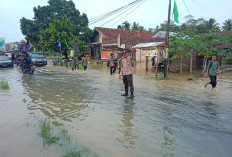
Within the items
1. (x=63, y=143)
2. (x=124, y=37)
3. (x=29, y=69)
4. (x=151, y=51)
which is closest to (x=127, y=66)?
(x=63, y=143)

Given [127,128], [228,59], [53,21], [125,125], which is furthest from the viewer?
[53,21]

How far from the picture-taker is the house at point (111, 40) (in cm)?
2716

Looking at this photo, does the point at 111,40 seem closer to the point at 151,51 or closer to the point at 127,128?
the point at 151,51

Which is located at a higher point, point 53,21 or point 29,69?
point 53,21

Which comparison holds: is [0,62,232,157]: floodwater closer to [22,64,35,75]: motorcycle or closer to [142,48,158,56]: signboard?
[22,64,35,75]: motorcycle

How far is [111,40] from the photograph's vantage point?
3009 cm

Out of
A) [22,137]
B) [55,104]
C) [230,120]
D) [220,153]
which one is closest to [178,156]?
[220,153]

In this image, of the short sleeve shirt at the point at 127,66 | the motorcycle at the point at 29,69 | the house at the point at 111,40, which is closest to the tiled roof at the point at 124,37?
the house at the point at 111,40

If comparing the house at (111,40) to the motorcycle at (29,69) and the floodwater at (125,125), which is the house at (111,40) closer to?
the motorcycle at (29,69)

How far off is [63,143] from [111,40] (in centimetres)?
2731

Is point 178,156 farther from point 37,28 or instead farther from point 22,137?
point 37,28

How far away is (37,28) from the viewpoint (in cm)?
3447

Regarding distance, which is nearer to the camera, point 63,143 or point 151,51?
point 63,143

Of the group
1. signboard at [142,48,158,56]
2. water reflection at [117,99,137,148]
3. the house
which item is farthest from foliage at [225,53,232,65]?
water reflection at [117,99,137,148]
